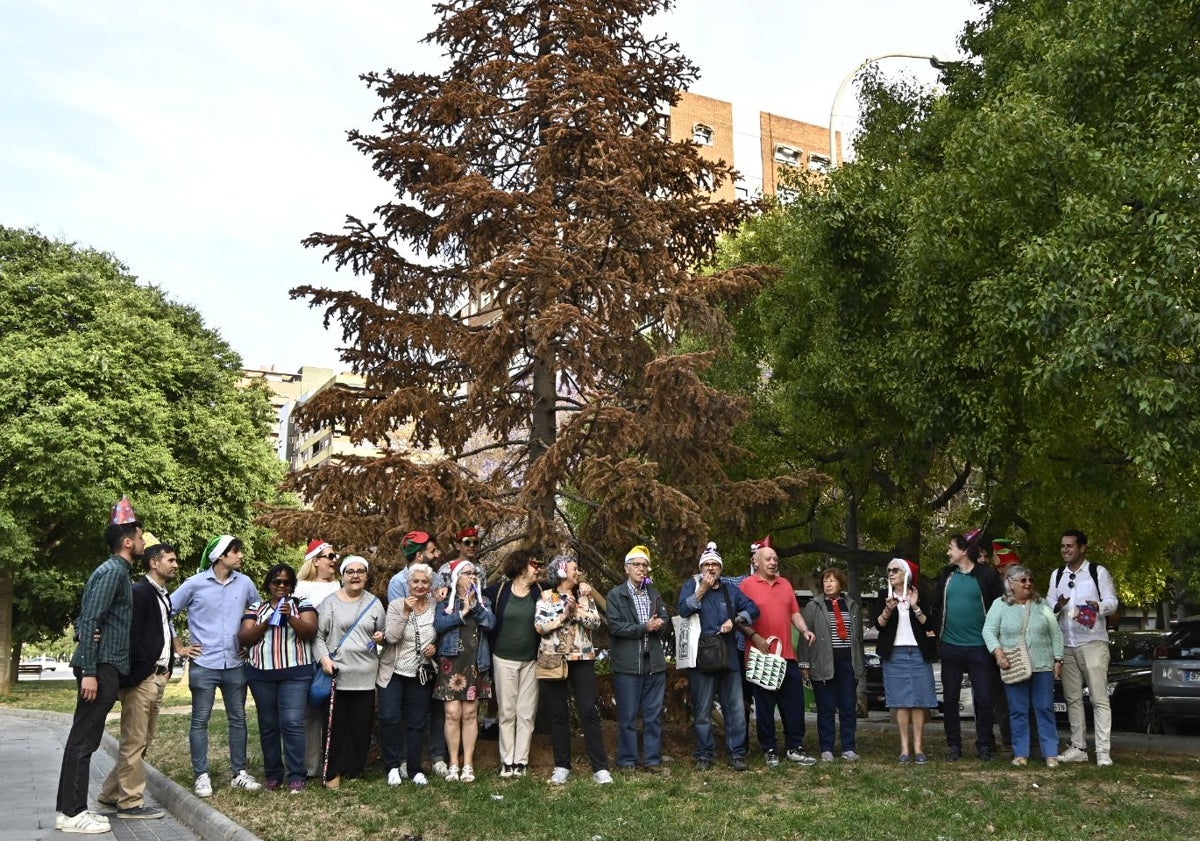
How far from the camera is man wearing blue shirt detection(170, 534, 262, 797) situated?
9.44 meters

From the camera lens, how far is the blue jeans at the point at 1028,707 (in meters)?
10.5

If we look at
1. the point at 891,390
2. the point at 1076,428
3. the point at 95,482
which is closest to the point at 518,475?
the point at 891,390

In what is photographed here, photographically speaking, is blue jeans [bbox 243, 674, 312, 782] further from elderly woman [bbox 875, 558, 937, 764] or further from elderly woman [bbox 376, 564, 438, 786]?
elderly woman [bbox 875, 558, 937, 764]

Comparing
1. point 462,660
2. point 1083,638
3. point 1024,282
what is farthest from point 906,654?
point 462,660

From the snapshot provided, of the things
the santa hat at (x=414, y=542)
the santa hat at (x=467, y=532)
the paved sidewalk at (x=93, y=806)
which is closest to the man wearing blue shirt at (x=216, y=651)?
the paved sidewalk at (x=93, y=806)

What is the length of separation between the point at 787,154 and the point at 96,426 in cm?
5314

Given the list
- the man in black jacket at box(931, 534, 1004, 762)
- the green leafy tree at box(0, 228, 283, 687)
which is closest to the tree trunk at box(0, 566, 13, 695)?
the green leafy tree at box(0, 228, 283, 687)

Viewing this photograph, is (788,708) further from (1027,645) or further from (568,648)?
(568,648)

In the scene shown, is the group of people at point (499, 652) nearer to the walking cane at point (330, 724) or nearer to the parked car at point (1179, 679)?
the walking cane at point (330, 724)

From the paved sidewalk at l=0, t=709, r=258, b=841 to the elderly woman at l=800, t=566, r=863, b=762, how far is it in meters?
5.93

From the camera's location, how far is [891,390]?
13805 mm

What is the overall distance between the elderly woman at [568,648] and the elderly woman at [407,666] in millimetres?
1005

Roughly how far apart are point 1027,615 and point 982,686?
0.86m

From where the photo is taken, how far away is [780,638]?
10852 millimetres
